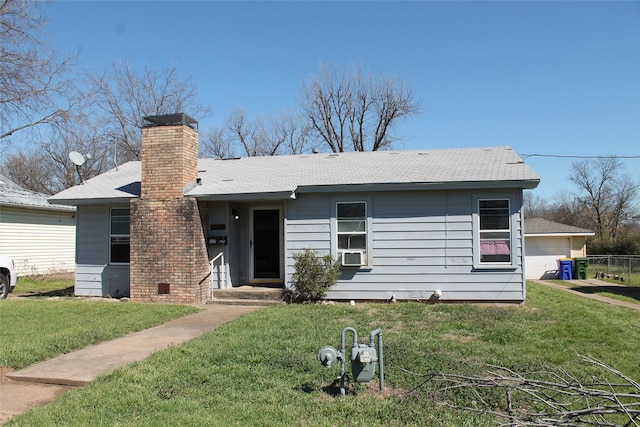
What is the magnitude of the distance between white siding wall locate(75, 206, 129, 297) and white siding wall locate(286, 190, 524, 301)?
195 inches

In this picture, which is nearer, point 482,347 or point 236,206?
point 482,347

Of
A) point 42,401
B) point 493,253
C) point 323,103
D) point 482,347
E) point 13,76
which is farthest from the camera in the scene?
point 323,103

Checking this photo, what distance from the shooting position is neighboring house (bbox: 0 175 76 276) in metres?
17.9

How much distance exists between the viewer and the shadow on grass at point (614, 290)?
14484mm

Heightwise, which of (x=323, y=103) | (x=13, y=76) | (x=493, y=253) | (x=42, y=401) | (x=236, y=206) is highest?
(x=323, y=103)

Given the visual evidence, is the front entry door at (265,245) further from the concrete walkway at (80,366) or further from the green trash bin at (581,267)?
the green trash bin at (581,267)

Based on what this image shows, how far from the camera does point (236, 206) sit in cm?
1294

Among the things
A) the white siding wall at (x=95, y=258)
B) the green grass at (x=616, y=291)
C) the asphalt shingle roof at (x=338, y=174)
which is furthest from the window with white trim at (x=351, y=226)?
the green grass at (x=616, y=291)

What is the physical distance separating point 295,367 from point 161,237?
6.98m

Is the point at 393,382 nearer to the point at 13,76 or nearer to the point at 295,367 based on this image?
the point at 295,367

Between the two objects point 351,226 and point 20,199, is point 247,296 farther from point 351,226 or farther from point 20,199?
point 20,199

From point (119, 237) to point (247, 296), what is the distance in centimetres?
403

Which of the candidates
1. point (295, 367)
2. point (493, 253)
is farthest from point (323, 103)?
point (295, 367)

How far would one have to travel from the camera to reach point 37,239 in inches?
766
